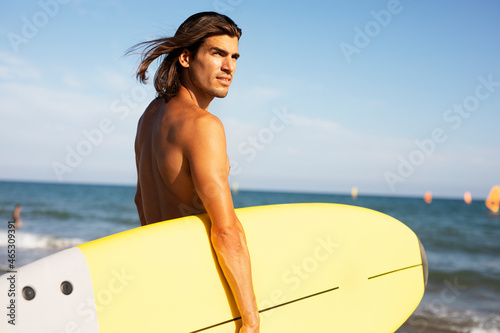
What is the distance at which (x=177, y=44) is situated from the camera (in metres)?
1.69

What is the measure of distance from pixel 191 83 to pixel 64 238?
10.8m

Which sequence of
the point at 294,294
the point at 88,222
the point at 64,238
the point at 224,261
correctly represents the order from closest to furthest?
the point at 224,261
the point at 294,294
the point at 64,238
the point at 88,222

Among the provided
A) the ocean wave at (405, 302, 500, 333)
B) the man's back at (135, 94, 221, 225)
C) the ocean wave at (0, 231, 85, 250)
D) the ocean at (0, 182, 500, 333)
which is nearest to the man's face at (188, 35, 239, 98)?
the man's back at (135, 94, 221, 225)

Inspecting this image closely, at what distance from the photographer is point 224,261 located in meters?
1.49

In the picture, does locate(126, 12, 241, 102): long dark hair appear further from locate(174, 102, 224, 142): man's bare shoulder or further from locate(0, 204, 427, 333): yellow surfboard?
locate(0, 204, 427, 333): yellow surfboard

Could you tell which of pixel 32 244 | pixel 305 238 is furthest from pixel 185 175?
pixel 32 244

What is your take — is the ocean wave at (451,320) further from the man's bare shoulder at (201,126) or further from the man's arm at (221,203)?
the man's bare shoulder at (201,126)

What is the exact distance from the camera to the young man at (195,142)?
143 centimetres

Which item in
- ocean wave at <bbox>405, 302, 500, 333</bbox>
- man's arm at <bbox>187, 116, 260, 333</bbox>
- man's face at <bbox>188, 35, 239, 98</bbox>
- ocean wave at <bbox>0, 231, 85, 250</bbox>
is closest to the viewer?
man's arm at <bbox>187, 116, 260, 333</bbox>

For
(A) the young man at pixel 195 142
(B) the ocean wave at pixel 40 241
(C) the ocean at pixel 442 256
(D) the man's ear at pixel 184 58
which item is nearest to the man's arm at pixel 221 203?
(A) the young man at pixel 195 142

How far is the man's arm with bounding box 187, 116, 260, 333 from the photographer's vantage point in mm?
1410

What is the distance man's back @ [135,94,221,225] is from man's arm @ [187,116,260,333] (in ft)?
0.15

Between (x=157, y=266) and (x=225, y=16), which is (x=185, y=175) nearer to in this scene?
(x=157, y=266)

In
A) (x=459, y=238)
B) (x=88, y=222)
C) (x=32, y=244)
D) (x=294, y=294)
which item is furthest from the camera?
(x=88, y=222)
